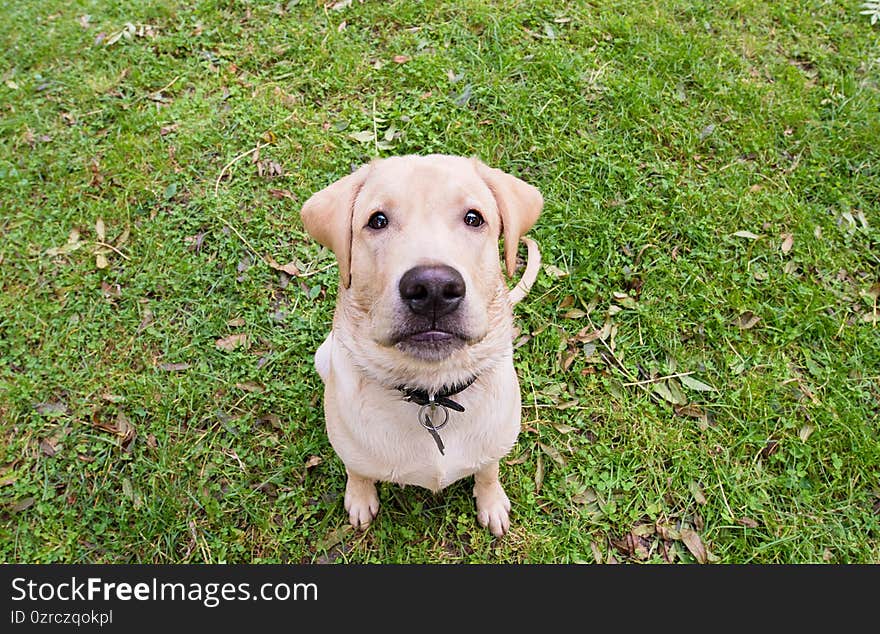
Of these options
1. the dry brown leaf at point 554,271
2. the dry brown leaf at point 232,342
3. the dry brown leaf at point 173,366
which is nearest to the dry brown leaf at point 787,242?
the dry brown leaf at point 554,271

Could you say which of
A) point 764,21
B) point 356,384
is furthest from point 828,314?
point 356,384

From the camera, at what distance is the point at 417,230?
2.48 metres

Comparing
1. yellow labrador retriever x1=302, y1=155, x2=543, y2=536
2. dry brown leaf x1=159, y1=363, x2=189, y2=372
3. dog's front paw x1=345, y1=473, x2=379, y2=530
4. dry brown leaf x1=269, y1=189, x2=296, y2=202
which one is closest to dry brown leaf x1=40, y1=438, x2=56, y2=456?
dry brown leaf x1=159, y1=363, x2=189, y2=372

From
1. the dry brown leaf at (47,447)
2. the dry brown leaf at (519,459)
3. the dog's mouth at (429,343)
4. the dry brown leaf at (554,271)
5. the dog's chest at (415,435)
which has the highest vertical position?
the dog's mouth at (429,343)

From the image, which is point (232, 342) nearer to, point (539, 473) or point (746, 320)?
point (539, 473)

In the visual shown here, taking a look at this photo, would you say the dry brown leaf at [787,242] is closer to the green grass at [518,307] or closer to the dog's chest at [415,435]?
the green grass at [518,307]

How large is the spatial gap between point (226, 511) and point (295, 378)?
960 millimetres

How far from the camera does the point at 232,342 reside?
14.4 ft

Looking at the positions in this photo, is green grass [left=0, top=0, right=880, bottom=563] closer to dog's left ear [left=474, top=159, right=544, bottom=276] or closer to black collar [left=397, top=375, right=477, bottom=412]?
black collar [left=397, top=375, right=477, bottom=412]

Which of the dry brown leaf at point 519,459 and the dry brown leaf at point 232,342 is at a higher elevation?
the dry brown leaf at point 232,342

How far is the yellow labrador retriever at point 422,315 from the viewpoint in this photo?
7.82 ft

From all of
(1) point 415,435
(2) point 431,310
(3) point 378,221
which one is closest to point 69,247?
(3) point 378,221

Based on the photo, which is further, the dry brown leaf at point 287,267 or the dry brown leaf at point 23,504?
the dry brown leaf at point 287,267

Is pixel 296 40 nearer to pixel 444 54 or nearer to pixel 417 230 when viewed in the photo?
pixel 444 54
